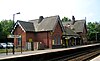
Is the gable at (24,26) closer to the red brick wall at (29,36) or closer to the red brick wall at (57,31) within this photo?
the red brick wall at (29,36)

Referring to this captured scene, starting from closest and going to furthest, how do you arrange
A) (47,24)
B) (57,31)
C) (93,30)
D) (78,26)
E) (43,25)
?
(47,24) < (43,25) < (57,31) < (78,26) < (93,30)

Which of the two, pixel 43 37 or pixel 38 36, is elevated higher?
pixel 38 36

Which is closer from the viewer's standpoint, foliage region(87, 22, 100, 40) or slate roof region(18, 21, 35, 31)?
slate roof region(18, 21, 35, 31)

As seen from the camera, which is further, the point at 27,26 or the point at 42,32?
the point at 42,32

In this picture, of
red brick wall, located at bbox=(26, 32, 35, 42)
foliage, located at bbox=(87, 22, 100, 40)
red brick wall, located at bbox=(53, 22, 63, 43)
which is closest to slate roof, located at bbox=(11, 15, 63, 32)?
red brick wall, located at bbox=(26, 32, 35, 42)

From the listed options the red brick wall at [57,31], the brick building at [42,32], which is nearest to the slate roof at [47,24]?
the brick building at [42,32]

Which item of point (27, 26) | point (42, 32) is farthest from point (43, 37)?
point (27, 26)

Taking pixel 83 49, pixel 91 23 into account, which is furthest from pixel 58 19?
pixel 91 23

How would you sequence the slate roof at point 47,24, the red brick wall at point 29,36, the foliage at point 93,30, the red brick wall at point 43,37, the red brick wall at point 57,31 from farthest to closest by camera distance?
the foliage at point 93,30 < the red brick wall at point 57,31 < the slate roof at point 47,24 < the red brick wall at point 43,37 < the red brick wall at point 29,36

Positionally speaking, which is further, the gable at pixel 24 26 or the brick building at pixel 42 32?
the brick building at pixel 42 32

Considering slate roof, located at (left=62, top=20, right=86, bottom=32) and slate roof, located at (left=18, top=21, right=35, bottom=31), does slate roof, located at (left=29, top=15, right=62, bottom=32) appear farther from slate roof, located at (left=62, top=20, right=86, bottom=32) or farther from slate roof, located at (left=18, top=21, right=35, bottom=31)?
slate roof, located at (left=62, top=20, right=86, bottom=32)

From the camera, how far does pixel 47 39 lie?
52.5 m

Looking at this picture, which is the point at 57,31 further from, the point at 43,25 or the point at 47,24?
the point at 43,25

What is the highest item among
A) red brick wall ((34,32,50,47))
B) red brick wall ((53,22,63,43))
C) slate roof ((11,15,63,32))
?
slate roof ((11,15,63,32))
